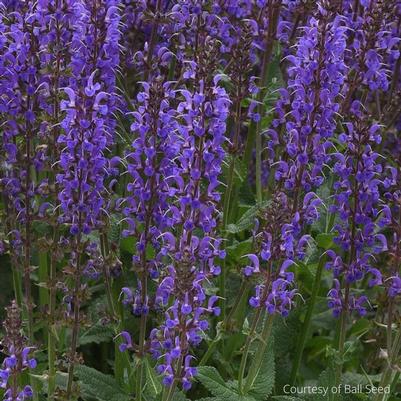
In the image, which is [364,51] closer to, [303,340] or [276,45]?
[276,45]

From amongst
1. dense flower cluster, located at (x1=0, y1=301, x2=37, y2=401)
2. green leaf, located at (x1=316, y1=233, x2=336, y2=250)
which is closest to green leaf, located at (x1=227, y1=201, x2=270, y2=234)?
green leaf, located at (x1=316, y1=233, x2=336, y2=250)

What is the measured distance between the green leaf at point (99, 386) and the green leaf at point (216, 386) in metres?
0.49

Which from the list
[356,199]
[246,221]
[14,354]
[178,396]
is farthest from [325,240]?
A: [14,354]

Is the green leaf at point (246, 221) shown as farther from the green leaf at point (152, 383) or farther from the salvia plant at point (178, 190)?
the green leaf at point (152, 383)

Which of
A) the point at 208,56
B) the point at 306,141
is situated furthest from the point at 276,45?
the point at 208,56

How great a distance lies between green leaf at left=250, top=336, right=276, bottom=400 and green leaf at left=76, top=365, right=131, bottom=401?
2.33 feet

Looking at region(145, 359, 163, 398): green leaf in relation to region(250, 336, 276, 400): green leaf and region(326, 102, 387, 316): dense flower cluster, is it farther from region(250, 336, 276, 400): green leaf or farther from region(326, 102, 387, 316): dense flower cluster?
region(326, 102, 387, 316): dense flower cluster

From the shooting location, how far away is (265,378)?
456cm

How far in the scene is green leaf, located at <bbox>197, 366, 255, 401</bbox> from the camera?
172 inches

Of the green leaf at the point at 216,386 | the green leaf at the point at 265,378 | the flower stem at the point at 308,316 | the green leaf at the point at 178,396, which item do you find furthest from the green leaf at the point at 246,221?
the green leaf at the point at 178,396

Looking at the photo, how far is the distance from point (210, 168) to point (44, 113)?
37.5 inches

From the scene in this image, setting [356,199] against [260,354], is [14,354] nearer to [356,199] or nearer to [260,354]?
[260,354]

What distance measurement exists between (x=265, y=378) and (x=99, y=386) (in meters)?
0.92

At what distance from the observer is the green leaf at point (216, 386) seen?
14.4ft
